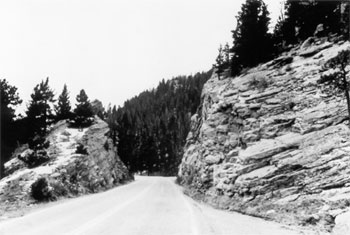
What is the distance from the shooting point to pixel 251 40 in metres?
30.3

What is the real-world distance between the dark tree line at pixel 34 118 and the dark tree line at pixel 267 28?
60.2 feet

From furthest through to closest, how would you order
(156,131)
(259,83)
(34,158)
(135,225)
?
(156,131) < (34,158) < (259,83) < (135,225)

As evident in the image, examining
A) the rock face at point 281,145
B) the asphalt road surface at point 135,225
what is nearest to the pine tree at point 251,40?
the rock face at point 281,145

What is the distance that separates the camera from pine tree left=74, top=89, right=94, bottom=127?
3684 cm

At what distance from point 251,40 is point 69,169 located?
66.8 feet

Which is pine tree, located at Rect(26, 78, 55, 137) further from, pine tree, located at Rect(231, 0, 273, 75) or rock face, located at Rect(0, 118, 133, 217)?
pine tree, located at Rect(231, 0, 273, 75)

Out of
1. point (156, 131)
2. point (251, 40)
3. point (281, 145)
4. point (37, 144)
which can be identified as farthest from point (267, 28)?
point (156, 131)

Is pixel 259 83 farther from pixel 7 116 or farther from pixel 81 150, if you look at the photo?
pixel 7 116

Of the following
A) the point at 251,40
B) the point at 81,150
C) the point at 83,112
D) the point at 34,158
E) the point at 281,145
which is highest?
the point at 251,40

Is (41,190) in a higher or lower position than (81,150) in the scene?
lower

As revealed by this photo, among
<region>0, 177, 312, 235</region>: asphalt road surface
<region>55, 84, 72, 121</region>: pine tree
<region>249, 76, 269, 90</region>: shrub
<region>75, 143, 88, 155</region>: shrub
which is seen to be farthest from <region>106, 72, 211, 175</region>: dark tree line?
<region>0, 177, 312, 235</region>: asphalt road surface

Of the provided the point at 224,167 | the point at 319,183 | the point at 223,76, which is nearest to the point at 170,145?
the point at 223,76

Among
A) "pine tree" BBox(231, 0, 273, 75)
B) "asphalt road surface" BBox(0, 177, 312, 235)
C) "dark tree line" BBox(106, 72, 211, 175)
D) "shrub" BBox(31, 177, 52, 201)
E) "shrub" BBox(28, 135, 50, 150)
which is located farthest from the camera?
"dark tree line" BBox(106, 72, 211, 175)

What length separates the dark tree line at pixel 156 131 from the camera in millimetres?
62016
